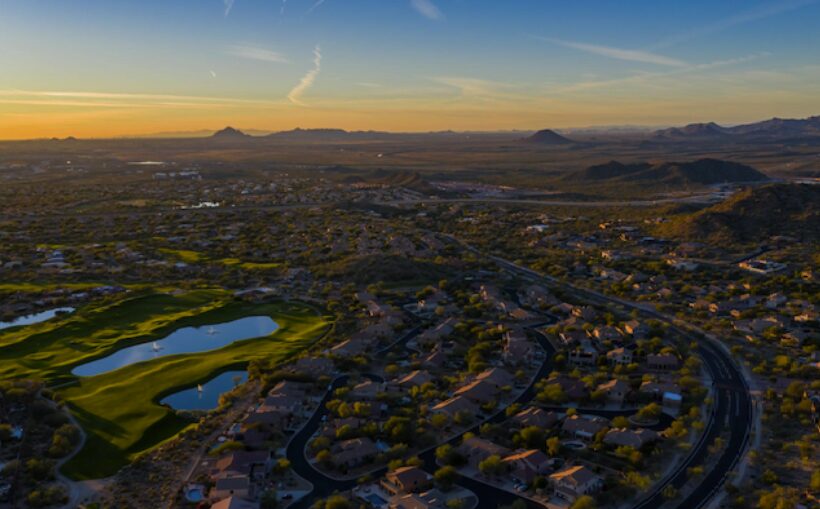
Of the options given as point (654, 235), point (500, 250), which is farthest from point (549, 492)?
point (654, 235)

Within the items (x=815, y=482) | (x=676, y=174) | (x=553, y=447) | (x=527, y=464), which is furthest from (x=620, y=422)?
(x=676, y=174)

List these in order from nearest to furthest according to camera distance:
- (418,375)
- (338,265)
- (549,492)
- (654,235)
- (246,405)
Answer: (549,492)
(246,405)
(418,375)
(338,265)
(654,235)

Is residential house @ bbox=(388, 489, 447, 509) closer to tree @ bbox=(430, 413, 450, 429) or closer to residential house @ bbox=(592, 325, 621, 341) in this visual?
tree @ bbox=(430, 413, 450, 429)

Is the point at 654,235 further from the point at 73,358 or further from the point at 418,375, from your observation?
the point at 73,358

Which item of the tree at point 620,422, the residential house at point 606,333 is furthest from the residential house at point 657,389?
the residential house at point 606,333

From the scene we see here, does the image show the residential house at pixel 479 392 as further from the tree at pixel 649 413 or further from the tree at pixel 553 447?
the tree at pixel 649 413

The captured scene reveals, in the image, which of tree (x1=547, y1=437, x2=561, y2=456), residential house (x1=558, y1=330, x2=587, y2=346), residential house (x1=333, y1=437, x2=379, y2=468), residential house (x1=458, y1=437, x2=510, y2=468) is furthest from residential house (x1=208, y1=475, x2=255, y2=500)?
residential house (x1=558, y1=330, x2=587, y2=346)

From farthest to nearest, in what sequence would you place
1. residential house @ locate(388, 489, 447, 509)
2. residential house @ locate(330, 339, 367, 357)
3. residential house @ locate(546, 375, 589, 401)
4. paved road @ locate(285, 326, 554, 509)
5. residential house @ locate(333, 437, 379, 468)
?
1. residential house @ locate(330, 339, 367, 357)
2. residential house @ locate(546, 375, 589, 401)
3. residential house @ locate(333, 437, 379, 468)
4. paved road @ locate(285, 326, 554, 509)
5. residential house @ locate(388, 489, 447, 509)
